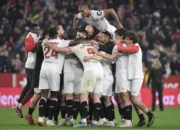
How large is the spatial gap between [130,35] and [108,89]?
5.06 feet

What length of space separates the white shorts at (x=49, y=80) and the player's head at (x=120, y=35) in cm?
179

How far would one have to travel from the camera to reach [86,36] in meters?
21.1

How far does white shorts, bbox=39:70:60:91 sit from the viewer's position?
2111cm

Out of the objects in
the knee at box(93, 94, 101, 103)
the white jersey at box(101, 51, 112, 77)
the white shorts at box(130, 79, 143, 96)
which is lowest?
the knee at box(93, 94, 101, 103)

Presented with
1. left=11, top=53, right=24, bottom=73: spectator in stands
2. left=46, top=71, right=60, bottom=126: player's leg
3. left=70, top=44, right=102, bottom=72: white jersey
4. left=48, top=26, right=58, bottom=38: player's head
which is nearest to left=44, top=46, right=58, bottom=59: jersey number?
left=48, top=26, right=58, bottom=38: player's head

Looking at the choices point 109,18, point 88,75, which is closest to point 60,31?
point 88,75

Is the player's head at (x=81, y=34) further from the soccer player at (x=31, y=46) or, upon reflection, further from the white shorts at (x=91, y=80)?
the soccer player at (x=31, y=46)

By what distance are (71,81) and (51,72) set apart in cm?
58

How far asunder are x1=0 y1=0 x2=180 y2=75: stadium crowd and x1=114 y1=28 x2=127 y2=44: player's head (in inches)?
503

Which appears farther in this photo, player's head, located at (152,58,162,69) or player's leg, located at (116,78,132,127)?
player's head, located at (152,58,162,69)

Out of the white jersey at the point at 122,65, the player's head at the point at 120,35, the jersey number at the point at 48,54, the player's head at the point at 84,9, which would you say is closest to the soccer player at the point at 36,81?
the jersey number at the point at 48,54

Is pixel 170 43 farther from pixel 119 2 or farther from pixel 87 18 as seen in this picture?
pixel 87 18

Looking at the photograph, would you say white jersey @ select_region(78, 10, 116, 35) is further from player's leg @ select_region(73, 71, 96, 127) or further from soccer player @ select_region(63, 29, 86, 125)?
player's leg @ select_region(73, 71, 96, 127)

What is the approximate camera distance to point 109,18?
3984cm
